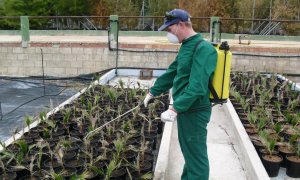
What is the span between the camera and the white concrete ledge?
3.48m

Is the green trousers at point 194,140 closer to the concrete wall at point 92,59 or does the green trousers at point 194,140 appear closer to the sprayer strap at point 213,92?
the sprayer strap at point 213,92

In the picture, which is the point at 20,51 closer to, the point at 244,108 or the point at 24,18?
the point at 24,18

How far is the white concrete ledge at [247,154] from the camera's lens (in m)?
3.48

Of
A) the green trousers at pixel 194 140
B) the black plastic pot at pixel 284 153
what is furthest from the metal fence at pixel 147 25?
the green trousers at pixel 194 140

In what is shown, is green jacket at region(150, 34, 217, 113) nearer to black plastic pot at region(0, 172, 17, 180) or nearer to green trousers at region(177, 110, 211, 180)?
green trousers at region(177, 110, 211, 180)

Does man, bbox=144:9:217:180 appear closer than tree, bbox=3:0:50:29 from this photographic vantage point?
Yes

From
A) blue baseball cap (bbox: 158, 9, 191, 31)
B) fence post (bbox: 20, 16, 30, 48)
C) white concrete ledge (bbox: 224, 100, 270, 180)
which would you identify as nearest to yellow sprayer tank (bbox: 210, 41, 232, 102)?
blue baseball cap (bbox: 158, 9, 191, 31)

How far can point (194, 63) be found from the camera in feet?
9.00

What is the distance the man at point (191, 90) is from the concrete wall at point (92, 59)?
22.7ft

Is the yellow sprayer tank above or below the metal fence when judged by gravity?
below

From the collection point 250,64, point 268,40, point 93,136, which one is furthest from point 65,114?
point 268,40

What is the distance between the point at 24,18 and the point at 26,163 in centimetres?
781

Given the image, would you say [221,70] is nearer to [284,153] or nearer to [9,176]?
[284,153]

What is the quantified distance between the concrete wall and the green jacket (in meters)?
6.91
